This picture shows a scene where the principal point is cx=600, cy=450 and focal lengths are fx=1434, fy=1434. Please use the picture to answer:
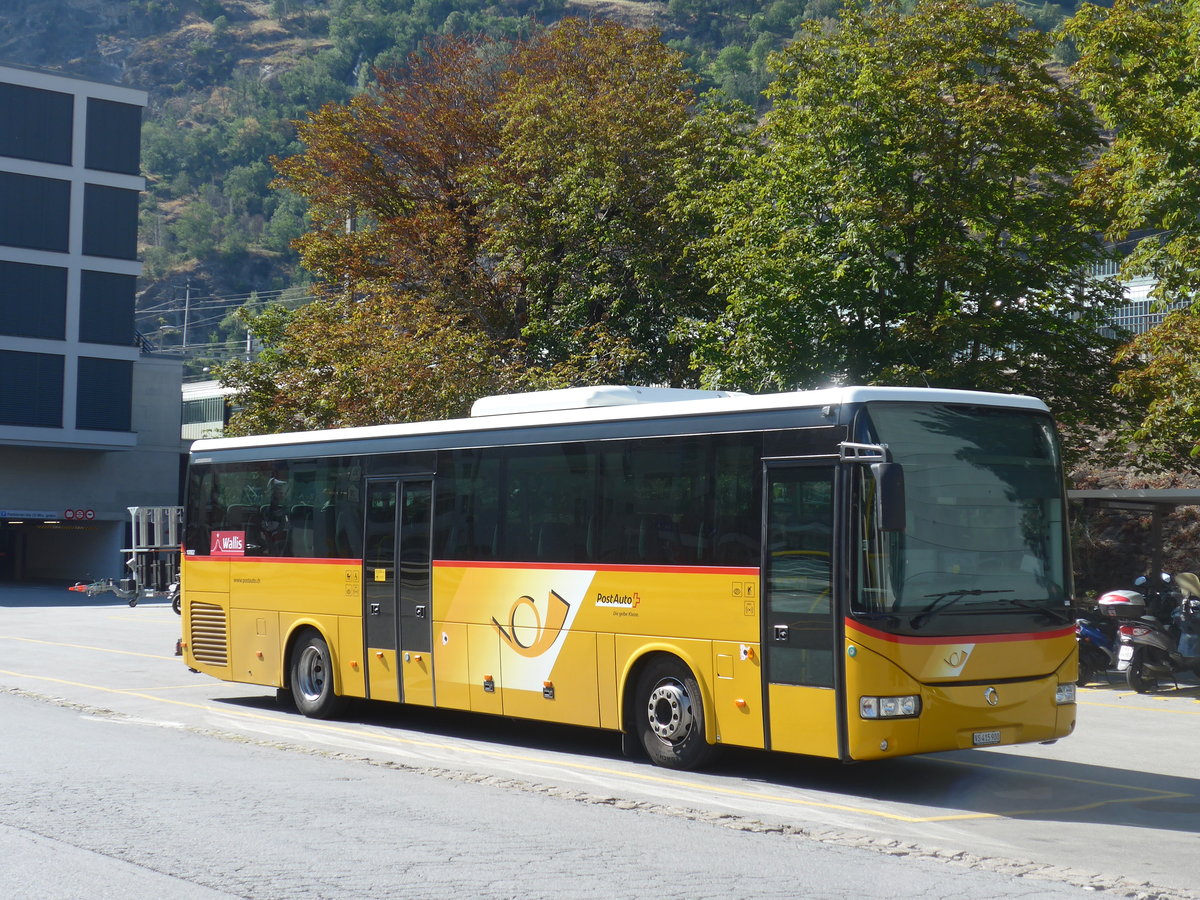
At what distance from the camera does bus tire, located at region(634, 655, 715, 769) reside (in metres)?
11.3

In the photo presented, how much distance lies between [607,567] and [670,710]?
4.38ft

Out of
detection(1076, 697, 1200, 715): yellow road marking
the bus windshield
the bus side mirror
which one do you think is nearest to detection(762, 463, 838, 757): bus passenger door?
the bus windshield

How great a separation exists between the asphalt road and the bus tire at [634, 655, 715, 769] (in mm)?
232

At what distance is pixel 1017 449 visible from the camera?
10.9 m

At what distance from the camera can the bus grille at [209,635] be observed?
1683 centimetres

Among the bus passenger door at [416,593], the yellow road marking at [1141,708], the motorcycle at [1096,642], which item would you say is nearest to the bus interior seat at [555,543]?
the bus passenger door at [416,593]

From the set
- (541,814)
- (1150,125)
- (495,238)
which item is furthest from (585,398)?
(495,238)

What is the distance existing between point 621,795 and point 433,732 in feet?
14.8

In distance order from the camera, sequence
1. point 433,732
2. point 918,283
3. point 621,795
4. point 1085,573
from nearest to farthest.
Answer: point 621,795 → point 433,732 → point 918,283 → point 1085,573

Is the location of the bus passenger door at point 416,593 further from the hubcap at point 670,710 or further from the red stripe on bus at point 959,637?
the red stripe on bus at point 959,637

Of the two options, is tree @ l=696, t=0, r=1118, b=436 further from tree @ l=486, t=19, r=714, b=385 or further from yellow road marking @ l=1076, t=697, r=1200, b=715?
tree @ l=486, t=19, r=714, b=385

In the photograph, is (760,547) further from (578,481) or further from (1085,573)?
(1085,573)

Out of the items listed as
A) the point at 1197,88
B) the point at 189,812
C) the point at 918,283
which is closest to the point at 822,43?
the point at 918,283

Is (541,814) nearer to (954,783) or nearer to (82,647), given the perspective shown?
(954,783)
